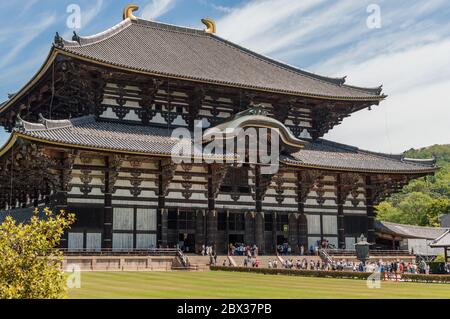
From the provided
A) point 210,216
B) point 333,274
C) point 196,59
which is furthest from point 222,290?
point 196,59

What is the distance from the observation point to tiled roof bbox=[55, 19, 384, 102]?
162 ft

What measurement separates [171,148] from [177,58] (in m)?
12.7

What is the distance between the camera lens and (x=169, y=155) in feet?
147

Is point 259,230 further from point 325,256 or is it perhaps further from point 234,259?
point 325,256

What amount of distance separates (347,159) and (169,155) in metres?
19.1

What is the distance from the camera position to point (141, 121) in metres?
50.2

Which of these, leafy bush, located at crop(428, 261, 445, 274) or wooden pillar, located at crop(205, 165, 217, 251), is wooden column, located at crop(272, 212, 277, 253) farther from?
leafy bush, located at crop(428, 261, 445, 274)

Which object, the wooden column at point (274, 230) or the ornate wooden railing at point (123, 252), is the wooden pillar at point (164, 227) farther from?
the wooden column at point (274, 230)

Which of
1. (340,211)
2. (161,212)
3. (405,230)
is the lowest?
(405,230)

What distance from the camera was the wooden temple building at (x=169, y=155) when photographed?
44250 millimetres

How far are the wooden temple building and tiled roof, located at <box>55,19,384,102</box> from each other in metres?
0.19

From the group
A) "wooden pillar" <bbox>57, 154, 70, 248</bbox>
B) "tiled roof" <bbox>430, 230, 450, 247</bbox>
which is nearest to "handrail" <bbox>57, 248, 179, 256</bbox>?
"wooden pillar" <bbox>57, 154, 70, 248</bbox>

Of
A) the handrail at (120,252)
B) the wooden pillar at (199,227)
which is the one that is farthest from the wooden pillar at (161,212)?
the wooden pillar at (199,227)
